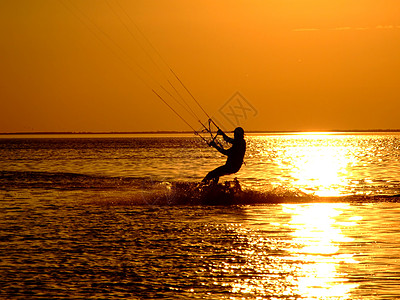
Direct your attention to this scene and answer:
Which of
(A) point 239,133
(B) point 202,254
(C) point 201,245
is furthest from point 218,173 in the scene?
(B) point 202,254

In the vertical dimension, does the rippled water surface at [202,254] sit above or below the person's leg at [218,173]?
below

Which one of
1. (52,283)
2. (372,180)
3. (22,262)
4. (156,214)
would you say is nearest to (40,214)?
(156,214)

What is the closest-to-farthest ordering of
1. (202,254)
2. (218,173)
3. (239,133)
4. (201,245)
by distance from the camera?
(202,254) → (201,245) → (239,133) → (218,173)

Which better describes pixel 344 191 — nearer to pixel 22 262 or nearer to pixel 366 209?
pixel 366 209

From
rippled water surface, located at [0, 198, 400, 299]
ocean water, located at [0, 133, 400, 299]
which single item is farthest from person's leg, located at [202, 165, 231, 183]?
rippled water surface, located at [0, 198, 400, 299]

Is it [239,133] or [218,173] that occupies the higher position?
[239,133]

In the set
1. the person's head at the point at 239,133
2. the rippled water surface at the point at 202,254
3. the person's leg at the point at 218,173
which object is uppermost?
the person's head at the point at 239,133

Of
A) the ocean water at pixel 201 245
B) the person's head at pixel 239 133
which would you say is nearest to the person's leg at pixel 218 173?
the ocean water at pixel 201 245

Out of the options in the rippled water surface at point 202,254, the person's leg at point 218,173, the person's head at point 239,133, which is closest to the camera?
the rippled water surface at point 202,254

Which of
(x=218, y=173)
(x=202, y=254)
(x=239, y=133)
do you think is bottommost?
(x=202, y=254)

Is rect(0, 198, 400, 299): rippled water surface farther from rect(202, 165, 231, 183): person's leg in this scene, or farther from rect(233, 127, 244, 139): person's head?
rect(233, 127, 244, 139): person's head

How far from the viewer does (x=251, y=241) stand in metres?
16.3

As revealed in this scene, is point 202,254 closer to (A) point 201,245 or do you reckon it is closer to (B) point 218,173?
(A) point 201,245

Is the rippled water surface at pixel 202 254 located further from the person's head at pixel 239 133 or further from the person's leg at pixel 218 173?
the person's head at pixel 239 133
